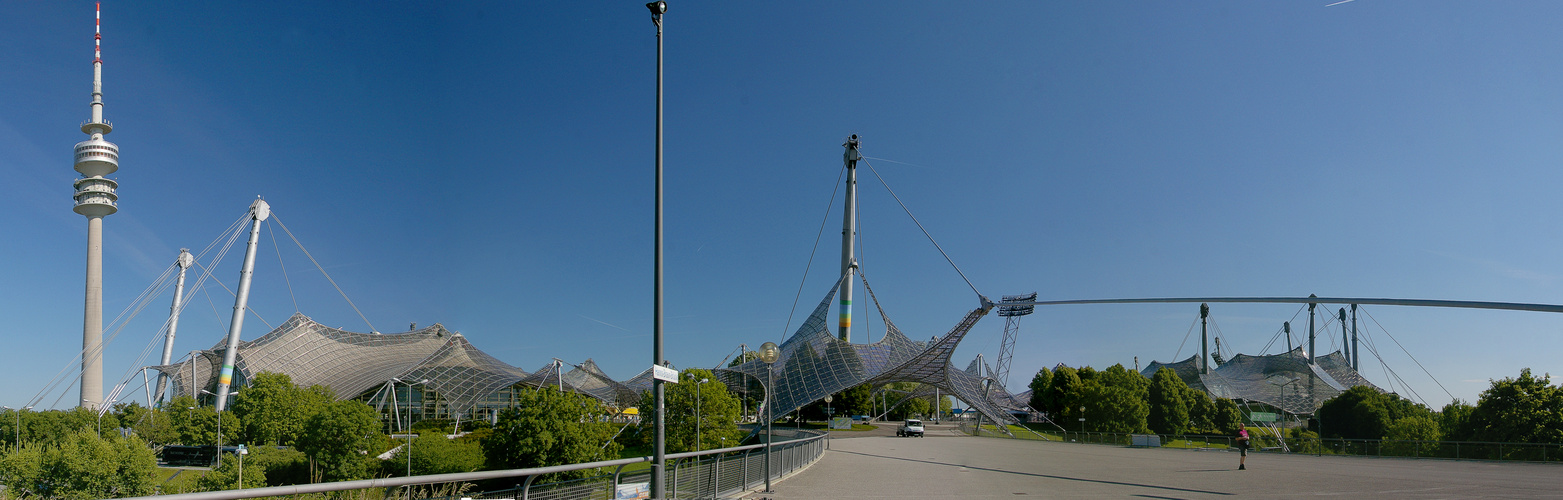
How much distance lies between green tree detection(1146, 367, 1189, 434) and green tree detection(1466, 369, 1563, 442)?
2215 cm

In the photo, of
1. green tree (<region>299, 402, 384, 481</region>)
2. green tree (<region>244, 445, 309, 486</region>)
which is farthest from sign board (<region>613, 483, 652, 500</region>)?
green tree (<region>244, 445, 309, 486</region>)

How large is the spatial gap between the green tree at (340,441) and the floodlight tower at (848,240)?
53342 mm

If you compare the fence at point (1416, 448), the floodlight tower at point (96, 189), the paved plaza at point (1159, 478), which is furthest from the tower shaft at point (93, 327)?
the fence at point (1416, 448)

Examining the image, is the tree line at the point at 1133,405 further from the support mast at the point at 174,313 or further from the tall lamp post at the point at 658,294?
the support mast at the point at 174,313

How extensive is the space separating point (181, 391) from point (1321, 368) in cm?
12641

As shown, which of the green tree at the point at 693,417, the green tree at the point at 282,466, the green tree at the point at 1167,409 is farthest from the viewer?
the green tree at the point at 1167,409

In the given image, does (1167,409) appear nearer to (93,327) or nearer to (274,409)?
(274,409)

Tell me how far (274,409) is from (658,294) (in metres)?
52.2

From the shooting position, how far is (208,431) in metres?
52.9

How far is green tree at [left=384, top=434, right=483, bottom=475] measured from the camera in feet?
118

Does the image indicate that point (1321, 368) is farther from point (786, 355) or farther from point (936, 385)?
point (786, 355)

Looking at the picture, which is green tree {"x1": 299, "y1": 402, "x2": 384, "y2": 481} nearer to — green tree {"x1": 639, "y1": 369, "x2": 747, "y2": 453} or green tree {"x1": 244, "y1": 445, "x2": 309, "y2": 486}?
green tree {"x1": 244, "y1": 445, "x2": 309, "y2": 486}

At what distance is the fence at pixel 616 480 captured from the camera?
6.66m

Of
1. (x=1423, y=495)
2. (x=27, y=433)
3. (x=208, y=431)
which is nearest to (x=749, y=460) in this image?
(x=1423, y=495)
